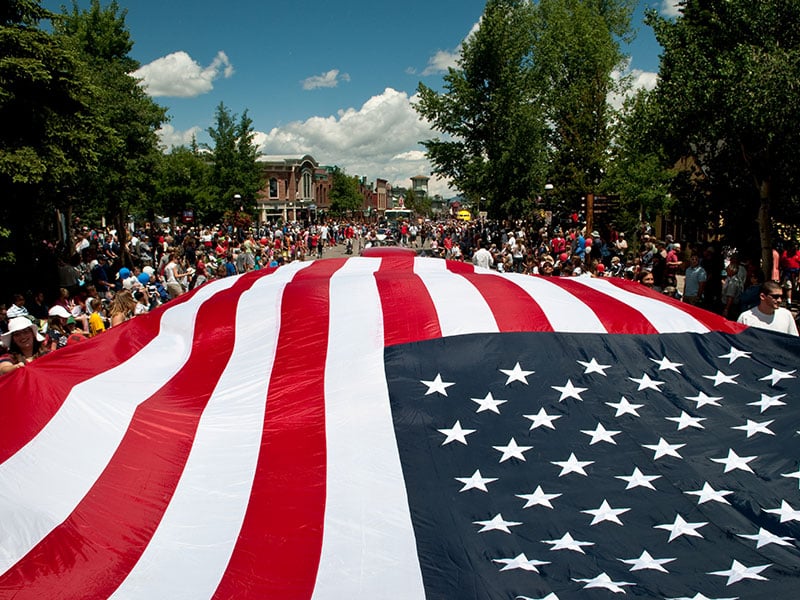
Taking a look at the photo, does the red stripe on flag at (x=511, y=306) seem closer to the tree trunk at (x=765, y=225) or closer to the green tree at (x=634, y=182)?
the tree trunk at (x=765, y=225)

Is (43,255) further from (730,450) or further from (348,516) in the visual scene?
(730,450)

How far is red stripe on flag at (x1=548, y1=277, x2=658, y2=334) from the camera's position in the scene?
16.6 feet

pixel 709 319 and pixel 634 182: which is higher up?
pixel 634 182

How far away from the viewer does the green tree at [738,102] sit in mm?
9414

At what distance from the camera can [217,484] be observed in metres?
3.65

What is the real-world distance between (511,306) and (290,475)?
246 cm

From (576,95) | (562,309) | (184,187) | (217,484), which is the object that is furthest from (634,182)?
(184,187)

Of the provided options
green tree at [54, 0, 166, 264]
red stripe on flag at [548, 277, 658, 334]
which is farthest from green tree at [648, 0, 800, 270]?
green tree at [54, 0, 166, 264]

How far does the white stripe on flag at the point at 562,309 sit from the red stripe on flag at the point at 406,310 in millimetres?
993

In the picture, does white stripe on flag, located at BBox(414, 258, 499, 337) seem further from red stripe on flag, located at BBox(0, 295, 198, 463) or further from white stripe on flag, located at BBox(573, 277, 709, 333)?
Result: red stripe on flag, located at BBox(0, 295, 198, 463)

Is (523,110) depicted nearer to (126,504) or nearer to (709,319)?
(709,319)

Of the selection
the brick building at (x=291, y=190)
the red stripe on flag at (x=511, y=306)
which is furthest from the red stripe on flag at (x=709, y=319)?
the brick building at (x=291, y=190)

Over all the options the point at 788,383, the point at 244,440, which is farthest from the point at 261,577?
the point at 788,383

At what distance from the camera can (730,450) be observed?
3.91 meters
